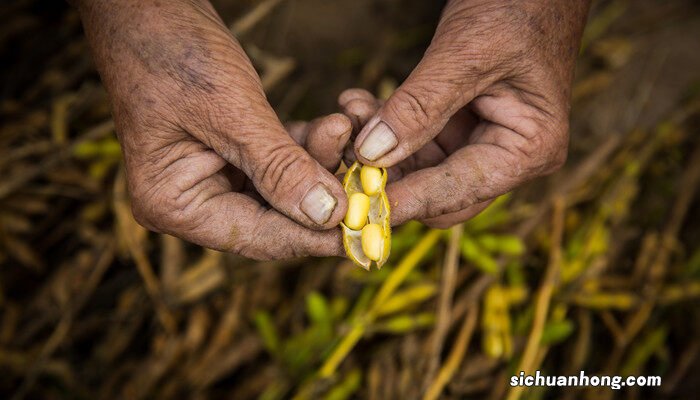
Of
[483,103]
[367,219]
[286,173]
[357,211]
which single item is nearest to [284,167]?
[286,173]

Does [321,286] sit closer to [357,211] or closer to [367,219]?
[367,219]

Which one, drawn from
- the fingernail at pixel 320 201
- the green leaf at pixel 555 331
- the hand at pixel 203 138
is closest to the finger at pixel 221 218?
the hand at pixel 203 138

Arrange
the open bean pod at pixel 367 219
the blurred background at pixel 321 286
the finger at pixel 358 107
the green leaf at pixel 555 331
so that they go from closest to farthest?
the open bean pod at pixel 367 219
the finger at pixel 358 107
the green leaf at pixel 555 331
the blurred background at pixel 321 286

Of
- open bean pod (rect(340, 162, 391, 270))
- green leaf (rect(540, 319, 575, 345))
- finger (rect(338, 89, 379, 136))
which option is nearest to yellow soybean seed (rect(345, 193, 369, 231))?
open bean pod (rect(340, 162, 391, 270))

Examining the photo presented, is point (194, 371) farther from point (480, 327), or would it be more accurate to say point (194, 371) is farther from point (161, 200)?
point (480, 327)

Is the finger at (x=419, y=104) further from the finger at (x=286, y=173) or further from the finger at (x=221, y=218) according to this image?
the finger at (x=221, y=218)

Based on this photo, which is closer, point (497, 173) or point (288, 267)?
point (497, 173)

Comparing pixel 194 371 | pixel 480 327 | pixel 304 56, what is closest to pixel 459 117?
pixel 480 327
